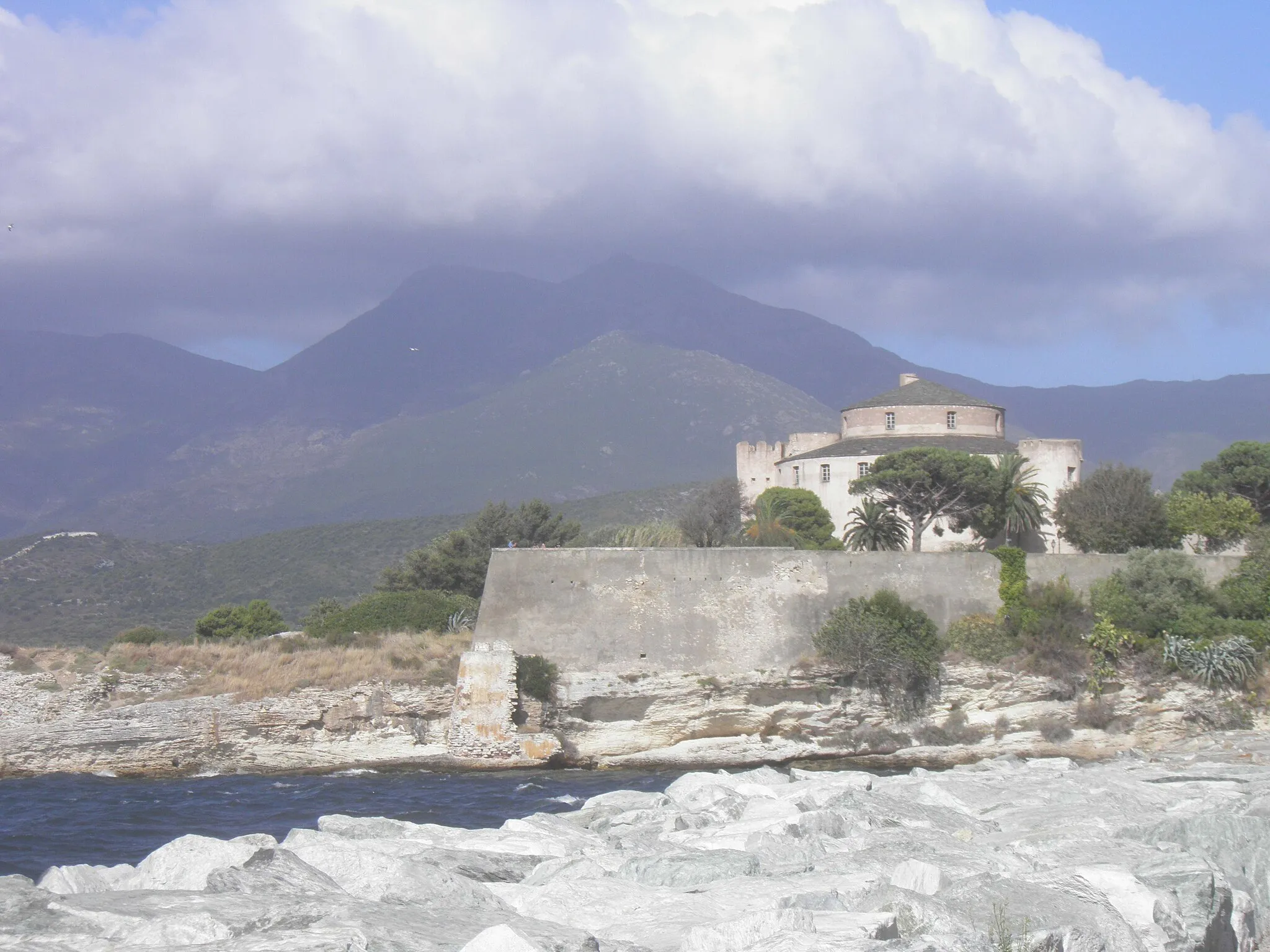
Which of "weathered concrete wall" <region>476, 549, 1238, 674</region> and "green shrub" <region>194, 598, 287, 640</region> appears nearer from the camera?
"weathered concrete wall" <region>476, 549, 1238, 674</region>

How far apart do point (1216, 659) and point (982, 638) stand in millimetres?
4567

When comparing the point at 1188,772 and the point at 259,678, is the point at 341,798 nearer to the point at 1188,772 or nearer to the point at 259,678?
the point at 259,678

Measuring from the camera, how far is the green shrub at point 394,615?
31.6m

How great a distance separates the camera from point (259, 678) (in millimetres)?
27141

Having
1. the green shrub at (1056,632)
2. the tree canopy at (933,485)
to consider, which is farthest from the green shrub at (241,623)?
the green shrub at (1056,632)

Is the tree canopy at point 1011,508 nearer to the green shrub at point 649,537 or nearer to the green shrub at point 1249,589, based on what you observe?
the green shrub at point 649,537

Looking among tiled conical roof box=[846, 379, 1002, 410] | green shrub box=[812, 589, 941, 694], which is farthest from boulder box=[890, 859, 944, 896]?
tiled conical roof box=[846, 379, 1002, 410]

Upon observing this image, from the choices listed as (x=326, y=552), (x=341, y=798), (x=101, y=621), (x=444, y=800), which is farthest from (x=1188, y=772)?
(x=326, y=552)

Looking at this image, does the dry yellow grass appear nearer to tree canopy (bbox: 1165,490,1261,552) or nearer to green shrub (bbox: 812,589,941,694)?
green shrub (bbox: 812,589,941,694)

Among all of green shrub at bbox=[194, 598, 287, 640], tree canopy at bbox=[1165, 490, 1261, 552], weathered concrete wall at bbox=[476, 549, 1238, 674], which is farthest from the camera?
green shrub at bbox=[194, 598, 287, 640]

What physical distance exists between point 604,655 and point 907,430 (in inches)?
852

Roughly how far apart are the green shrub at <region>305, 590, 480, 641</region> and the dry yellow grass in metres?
2.56

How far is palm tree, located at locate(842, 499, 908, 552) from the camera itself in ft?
118

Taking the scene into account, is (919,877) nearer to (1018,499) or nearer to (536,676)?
(536,676)
